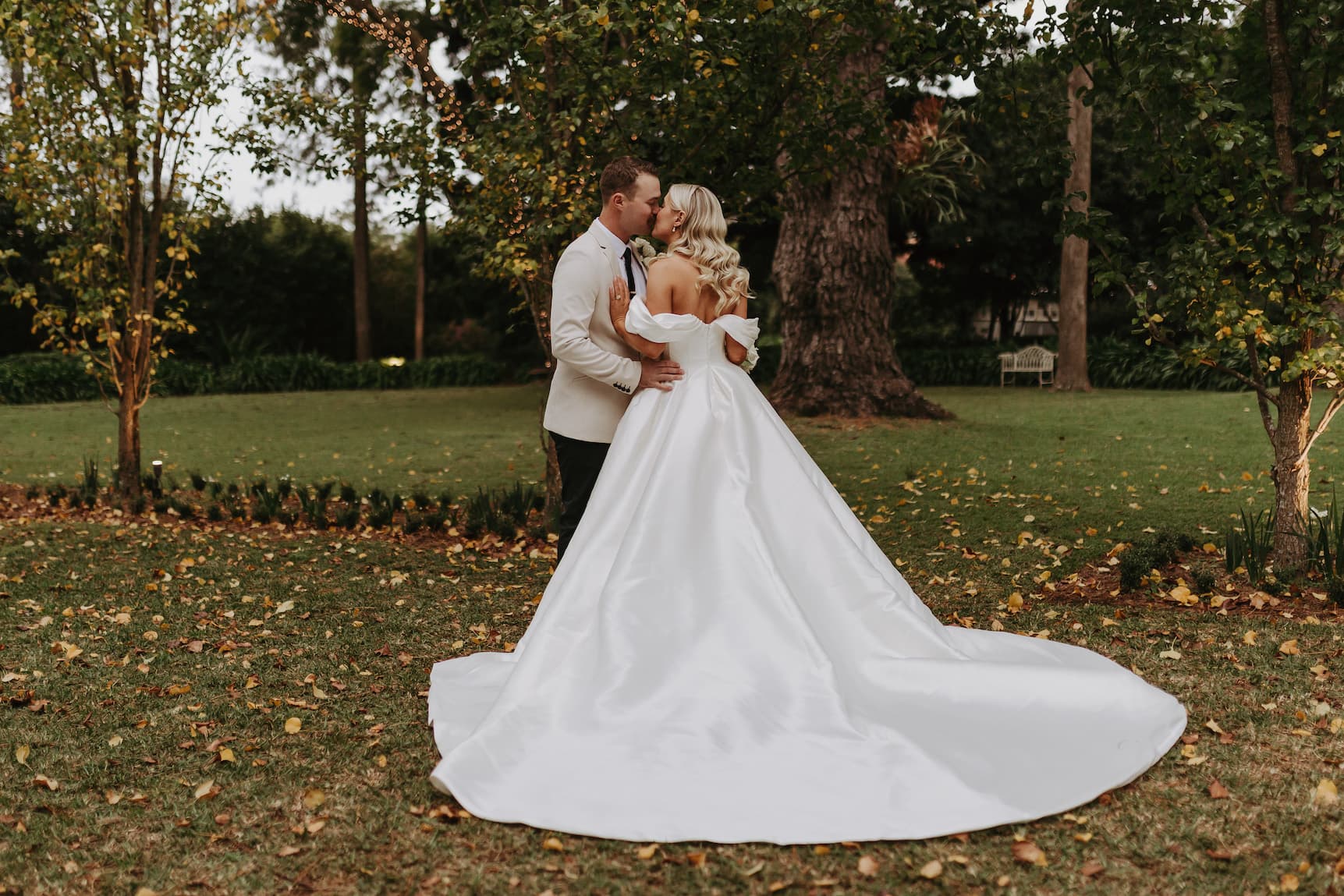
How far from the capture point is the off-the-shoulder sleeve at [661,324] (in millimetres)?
4539

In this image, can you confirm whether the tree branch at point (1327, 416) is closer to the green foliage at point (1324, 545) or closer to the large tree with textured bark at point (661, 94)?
the green foliage at point (1324, 545)

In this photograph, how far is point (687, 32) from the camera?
6.48m

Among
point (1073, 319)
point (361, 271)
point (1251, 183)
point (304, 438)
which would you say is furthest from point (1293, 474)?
point (361, 271)

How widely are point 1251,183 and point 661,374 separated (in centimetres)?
328

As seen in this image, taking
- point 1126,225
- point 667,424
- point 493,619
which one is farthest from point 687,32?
point 1126,225

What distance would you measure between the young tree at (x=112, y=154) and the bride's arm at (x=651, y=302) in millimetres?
5982

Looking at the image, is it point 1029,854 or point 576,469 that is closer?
point 1029,854

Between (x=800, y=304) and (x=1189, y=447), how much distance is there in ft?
19.6

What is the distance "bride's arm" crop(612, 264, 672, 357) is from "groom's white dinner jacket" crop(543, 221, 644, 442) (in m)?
0.12

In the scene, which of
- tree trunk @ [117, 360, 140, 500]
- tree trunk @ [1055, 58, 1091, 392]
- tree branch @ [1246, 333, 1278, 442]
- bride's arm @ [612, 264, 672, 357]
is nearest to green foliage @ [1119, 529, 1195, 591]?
tree branch @ [1246, 333, 1278, 442]

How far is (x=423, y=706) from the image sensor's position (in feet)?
14.9

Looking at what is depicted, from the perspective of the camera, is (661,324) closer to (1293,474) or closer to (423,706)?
(423,706)

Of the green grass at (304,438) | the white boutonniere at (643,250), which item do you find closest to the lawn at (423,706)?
the white boutonniere at (643,250)

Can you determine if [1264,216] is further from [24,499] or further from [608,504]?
[24,499]
